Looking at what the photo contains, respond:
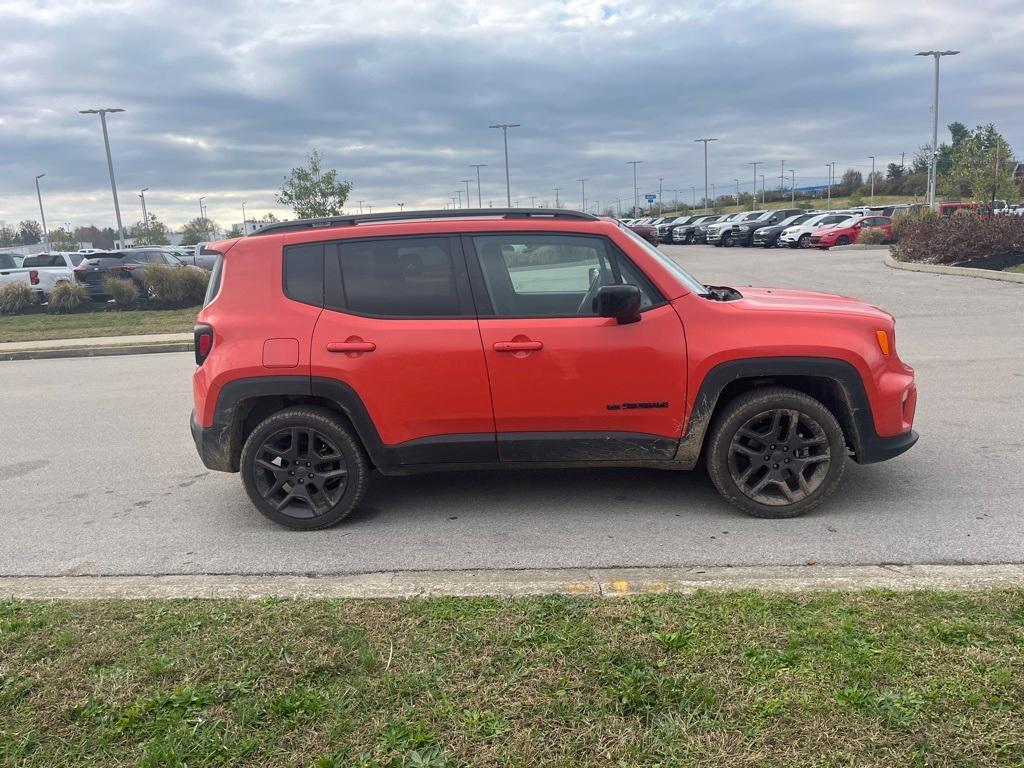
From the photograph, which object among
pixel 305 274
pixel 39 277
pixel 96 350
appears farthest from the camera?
pixel 39 277

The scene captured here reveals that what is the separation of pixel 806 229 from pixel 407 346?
110 feet

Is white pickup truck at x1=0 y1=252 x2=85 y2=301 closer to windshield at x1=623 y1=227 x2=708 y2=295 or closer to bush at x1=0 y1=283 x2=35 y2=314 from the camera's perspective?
bush at x1=0 y1=283 x2=35 y2=314

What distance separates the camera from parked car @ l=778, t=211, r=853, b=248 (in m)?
34.4

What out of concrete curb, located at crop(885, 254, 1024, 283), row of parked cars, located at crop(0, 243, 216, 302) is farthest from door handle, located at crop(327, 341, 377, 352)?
concrete curb, located at crop(885, 254, 1024, 283)

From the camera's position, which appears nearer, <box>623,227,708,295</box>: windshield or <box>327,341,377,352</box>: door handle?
<box>327,341,377,352</box>: door handle

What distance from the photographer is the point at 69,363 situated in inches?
521

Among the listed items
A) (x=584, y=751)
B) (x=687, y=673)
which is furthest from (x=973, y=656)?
(x=584, y=751)

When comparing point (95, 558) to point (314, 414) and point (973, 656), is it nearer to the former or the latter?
point (314, 414)

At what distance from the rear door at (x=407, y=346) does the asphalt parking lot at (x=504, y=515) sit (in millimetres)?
579

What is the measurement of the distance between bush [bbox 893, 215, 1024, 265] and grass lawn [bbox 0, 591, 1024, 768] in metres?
20.2

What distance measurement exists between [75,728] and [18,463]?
4902 millimetres

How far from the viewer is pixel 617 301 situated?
4375 millimetres

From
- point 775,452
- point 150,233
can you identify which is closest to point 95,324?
point 775,452

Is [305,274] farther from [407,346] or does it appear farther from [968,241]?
[968,241]
